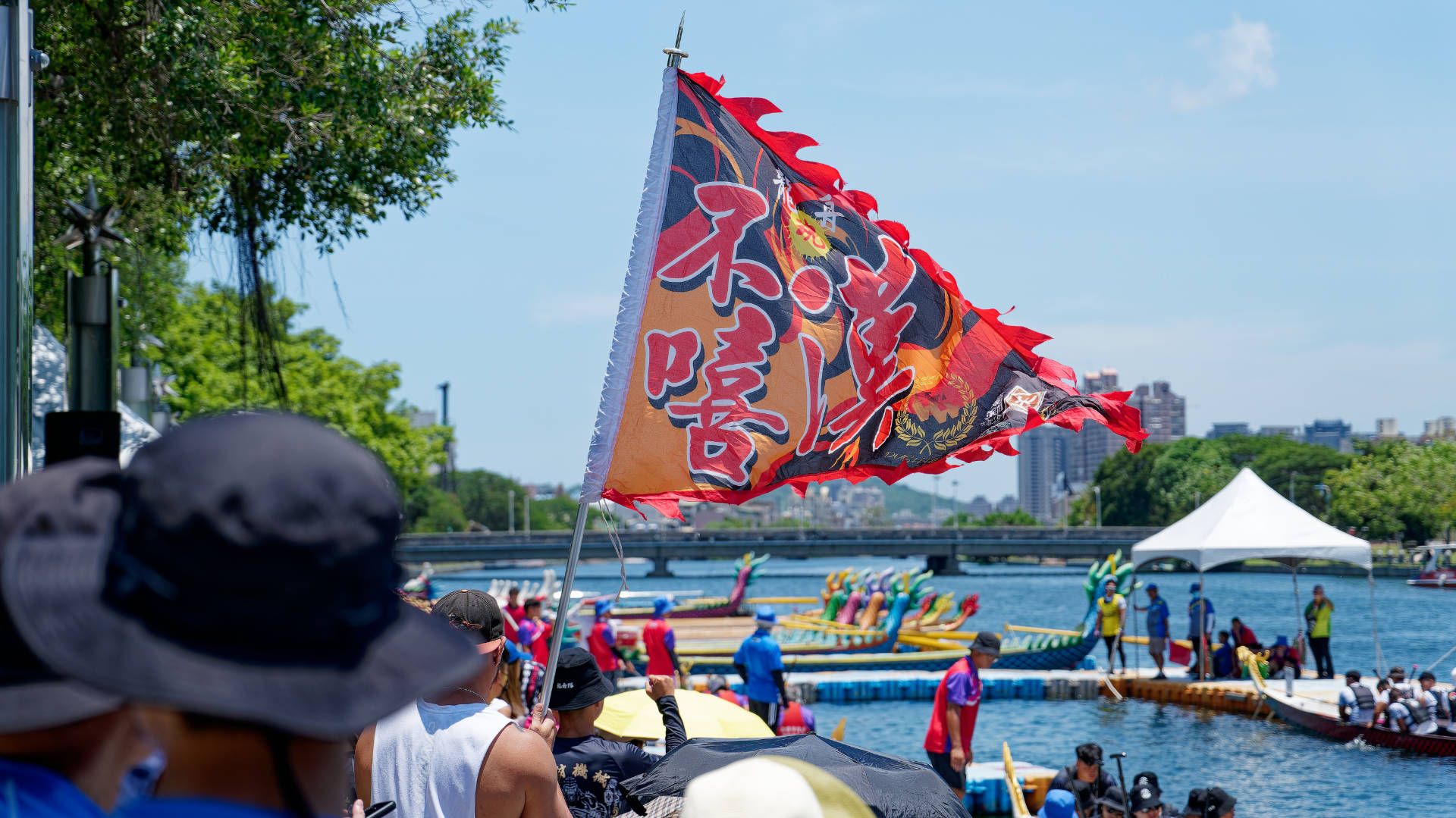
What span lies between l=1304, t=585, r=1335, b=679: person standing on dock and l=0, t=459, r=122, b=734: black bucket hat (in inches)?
937

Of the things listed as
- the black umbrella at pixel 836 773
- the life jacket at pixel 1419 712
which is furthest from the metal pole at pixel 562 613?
the life jacket at pixel 1419 712

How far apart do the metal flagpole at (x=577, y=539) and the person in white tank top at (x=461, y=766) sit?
0.81 metres

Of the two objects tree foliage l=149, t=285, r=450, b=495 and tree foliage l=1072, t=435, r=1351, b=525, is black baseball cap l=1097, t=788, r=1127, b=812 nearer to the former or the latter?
tree foliage l=149, t=285, r=450, b=495

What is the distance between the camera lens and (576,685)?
18.6ft

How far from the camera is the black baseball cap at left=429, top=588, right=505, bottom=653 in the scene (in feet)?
14.4

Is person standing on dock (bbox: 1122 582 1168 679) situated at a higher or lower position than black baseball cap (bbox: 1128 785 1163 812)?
lower

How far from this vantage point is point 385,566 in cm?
141

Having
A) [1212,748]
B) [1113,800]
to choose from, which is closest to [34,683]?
[1113,800]

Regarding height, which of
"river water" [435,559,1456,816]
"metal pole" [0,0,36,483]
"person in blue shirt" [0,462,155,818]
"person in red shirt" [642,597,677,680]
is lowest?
"river water" [435,559,1456,816]

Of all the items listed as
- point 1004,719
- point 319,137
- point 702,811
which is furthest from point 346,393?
point 702,811

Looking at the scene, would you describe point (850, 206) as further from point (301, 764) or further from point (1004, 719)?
point (1004, 719)

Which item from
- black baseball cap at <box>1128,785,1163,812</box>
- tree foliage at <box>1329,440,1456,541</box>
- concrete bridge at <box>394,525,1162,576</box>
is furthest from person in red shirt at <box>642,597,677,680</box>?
tree foliage at <box>1329,440,1456,541</box>

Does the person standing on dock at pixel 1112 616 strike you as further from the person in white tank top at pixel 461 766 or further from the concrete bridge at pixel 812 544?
the concrete bridge at pixel 812 544

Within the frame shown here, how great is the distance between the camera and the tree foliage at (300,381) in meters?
40.6
